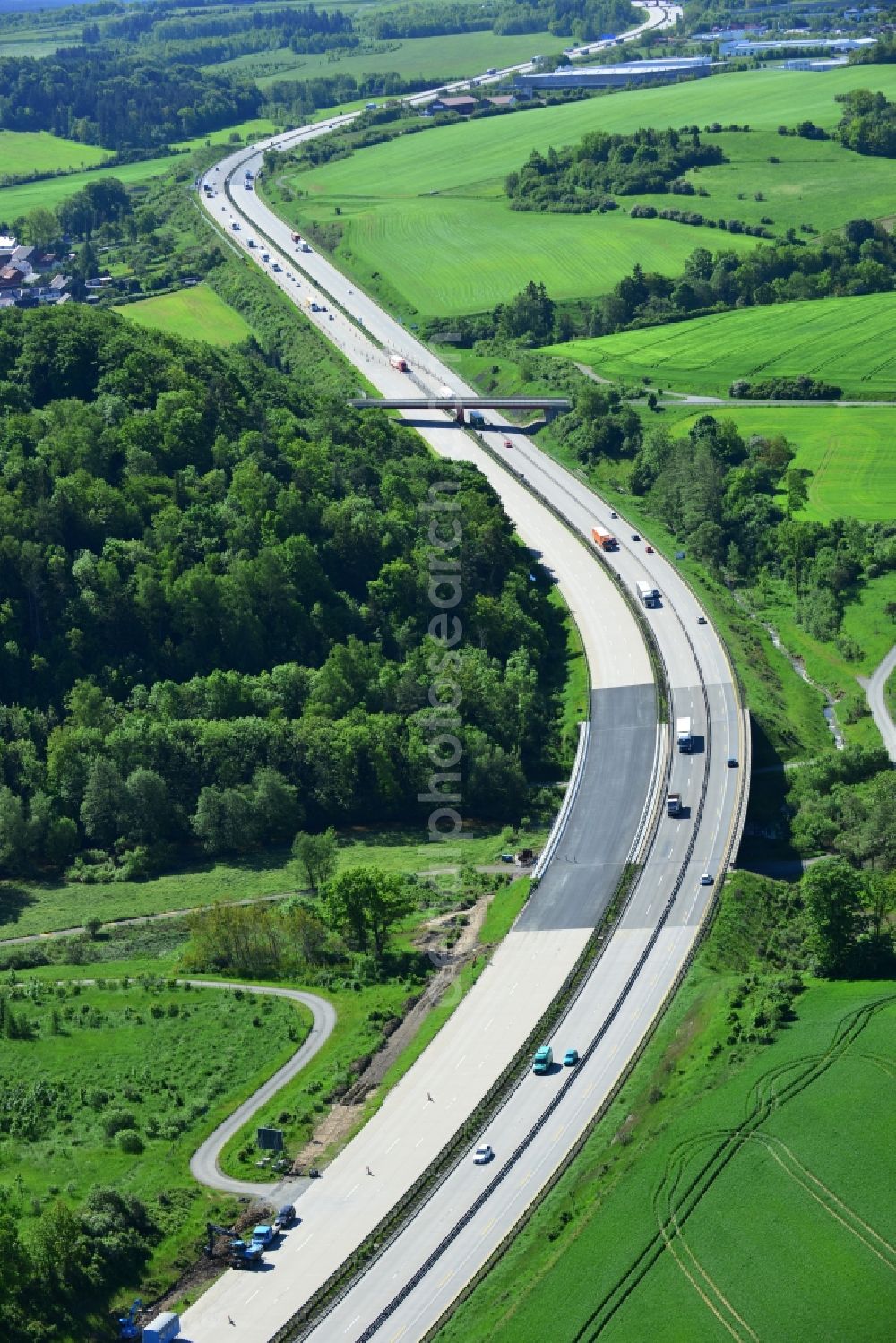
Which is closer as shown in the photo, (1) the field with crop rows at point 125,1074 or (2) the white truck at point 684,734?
(1) the field with crop rows at point 125,1074

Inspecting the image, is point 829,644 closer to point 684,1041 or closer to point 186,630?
point 186,630

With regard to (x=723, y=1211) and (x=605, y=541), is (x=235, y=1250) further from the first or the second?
(x=605, y=541)

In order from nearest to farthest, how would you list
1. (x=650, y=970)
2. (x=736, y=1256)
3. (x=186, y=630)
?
(x=736, y=1256), (x=650, y=970), (x=186, y=630)

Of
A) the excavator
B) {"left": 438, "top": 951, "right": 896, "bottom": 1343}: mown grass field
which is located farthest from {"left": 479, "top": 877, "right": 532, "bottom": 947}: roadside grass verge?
the excavator

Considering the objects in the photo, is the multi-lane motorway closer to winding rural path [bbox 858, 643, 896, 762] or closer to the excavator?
the excavator

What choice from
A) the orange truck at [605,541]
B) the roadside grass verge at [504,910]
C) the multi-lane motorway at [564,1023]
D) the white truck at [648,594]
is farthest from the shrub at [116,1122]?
the orange truck at [605,541]

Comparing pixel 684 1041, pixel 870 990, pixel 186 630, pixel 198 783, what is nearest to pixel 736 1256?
pixel 684 1041

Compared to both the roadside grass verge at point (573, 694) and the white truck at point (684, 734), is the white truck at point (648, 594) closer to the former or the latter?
the roadside grass verge at point (573, 694)

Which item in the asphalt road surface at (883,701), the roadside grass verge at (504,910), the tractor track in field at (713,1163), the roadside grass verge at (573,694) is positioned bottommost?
the asphalt road surface at (883,701)

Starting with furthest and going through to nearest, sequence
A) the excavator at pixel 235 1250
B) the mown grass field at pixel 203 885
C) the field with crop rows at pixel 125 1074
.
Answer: the mown grass field at pixel 203 885, the field with crop rows at pixel 125 1074, the excavator at pixel 235 1250
